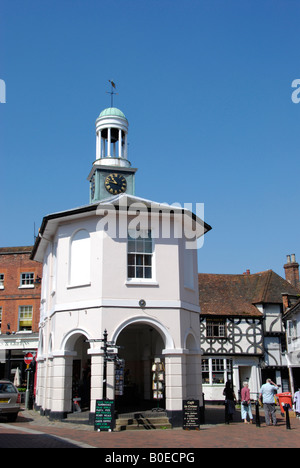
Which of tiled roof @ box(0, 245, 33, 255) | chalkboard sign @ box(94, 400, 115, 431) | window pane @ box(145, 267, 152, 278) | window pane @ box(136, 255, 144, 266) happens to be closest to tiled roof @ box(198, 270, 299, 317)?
tiled roof @ box(0, 245, 33, 255)

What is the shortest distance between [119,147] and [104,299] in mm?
8632

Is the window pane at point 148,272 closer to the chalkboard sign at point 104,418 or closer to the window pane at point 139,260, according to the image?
the window pane at point 139,260

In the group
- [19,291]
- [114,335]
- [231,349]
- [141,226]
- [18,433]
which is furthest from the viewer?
[231,349]

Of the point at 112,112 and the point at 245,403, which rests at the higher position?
the point at 112,112

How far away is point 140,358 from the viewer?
22.8 m

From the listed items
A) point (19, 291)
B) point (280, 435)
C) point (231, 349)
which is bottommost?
point (280, 435)

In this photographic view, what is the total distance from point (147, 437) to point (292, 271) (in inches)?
1270

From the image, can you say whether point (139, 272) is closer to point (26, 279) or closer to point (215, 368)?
point (26, 279)

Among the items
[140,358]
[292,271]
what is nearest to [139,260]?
[140,358]

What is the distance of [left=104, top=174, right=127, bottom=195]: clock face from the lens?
73.7 feet

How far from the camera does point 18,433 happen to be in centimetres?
1416

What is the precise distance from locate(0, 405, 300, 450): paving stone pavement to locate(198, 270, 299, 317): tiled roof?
19.2m
